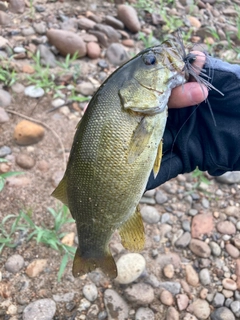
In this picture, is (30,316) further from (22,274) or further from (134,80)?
(134,80)

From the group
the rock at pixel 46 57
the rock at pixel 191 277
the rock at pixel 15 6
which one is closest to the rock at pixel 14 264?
the rock at pixel 191 277

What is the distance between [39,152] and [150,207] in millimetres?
1162

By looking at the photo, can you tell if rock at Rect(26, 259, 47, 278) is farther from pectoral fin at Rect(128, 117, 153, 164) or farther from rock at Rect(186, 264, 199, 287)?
pectoral fin at Rect(128, 117, 153, 164)

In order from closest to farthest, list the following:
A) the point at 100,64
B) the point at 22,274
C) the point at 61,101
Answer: the point at 22,274 < the point at 61,101 < the point at 100,64

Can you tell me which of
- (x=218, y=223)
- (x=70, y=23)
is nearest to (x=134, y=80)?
(x=218, y=223)

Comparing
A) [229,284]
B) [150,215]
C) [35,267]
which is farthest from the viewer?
[150,215]

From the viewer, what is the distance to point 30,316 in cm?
275

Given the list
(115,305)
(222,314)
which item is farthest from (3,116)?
(222,314)

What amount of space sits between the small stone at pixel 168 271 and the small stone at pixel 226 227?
61cm

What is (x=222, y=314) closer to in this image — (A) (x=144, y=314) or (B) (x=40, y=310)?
(A) (x=144, y=314)

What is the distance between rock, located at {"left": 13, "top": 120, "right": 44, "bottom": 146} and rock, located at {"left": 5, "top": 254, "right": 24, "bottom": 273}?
1140 mm

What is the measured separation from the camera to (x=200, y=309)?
298cm

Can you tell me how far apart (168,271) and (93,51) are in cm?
280

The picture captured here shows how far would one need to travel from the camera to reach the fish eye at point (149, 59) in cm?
202
